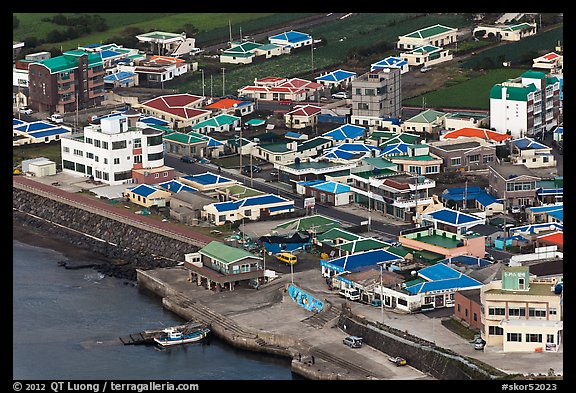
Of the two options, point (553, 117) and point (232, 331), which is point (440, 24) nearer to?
point (553, 117)

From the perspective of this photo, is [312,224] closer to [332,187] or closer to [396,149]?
[332,187]

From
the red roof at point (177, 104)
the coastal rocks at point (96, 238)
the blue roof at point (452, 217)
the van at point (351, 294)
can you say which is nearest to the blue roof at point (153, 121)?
the red roof at point (177, 104)

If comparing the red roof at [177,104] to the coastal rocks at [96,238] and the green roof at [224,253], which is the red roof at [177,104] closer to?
the coastal rocks at [96,238]

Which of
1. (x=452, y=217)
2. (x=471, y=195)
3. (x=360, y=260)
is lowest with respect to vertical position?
(x=471, y=195)

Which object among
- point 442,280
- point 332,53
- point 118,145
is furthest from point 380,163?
point 332,53

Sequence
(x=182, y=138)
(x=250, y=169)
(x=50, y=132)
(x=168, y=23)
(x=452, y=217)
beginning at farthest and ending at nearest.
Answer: (x=168, y=23)
(x=50, y=132)
(x=182, y=138)
(x=250, y=169)
(x=452, y=217)

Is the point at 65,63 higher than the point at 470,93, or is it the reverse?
the point at 65,63

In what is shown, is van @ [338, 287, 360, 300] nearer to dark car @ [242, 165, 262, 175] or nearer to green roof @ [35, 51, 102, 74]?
dark car @ [242, 165, 262, 175]
